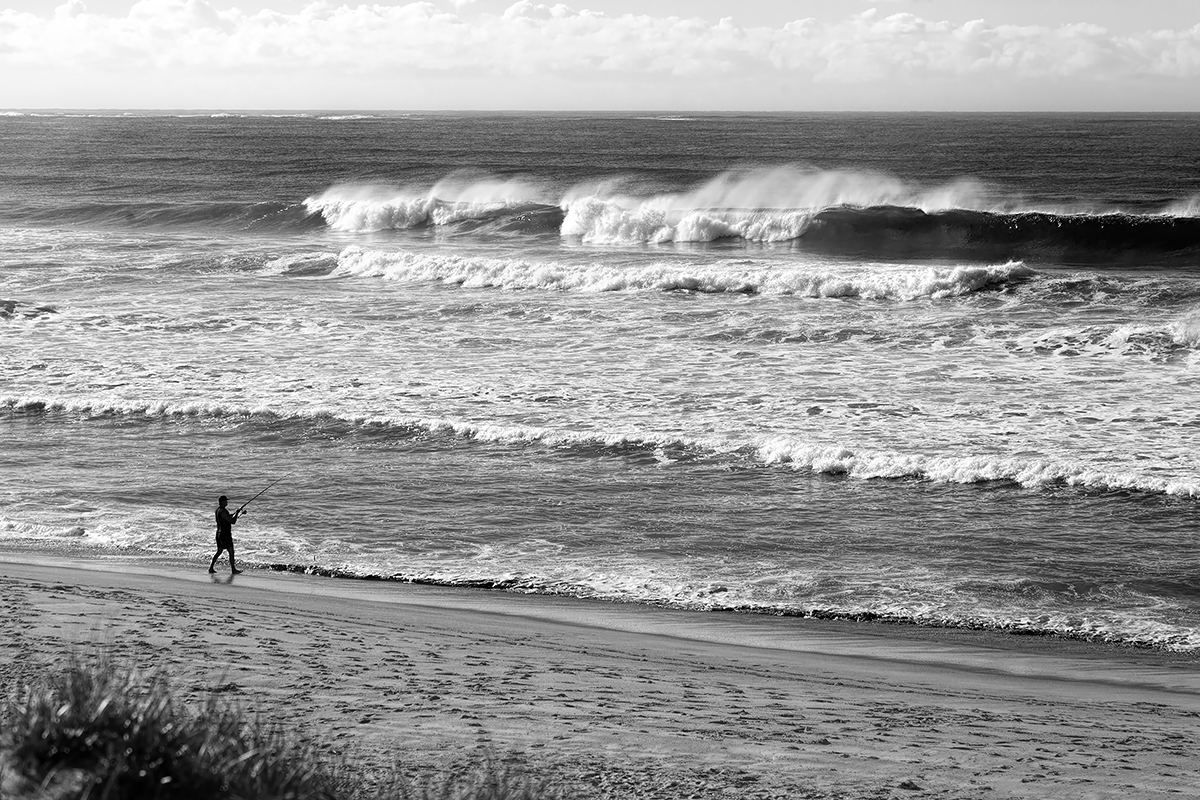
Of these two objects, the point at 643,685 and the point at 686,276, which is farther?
the point at 686,276

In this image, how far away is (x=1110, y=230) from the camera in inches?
1359

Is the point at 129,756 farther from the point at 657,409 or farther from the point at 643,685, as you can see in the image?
the point at 657,409

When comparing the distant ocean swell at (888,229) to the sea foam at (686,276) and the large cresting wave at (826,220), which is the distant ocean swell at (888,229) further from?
the sea foam at (686,276)

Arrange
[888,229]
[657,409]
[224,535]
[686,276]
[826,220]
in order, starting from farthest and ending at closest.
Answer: [826,220] < [888,229] < [686,276] < [657,409] < [224,535]

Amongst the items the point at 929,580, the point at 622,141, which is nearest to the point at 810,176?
the point at 929,580

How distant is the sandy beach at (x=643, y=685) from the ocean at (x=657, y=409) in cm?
74

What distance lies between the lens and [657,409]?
1655cm

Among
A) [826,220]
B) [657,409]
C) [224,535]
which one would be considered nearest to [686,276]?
[826,220]

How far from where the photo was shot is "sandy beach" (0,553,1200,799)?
6207mm

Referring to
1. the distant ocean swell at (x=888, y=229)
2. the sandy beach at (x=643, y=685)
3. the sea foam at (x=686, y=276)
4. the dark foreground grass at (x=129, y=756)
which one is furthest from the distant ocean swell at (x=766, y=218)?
the dark foreground grass at (x=129, y=756)

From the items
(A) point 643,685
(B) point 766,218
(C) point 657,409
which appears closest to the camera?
(A) point 643,685

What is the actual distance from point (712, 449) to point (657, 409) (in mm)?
2075

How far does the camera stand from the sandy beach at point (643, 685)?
6.21 metres

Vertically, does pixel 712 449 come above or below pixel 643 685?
above
